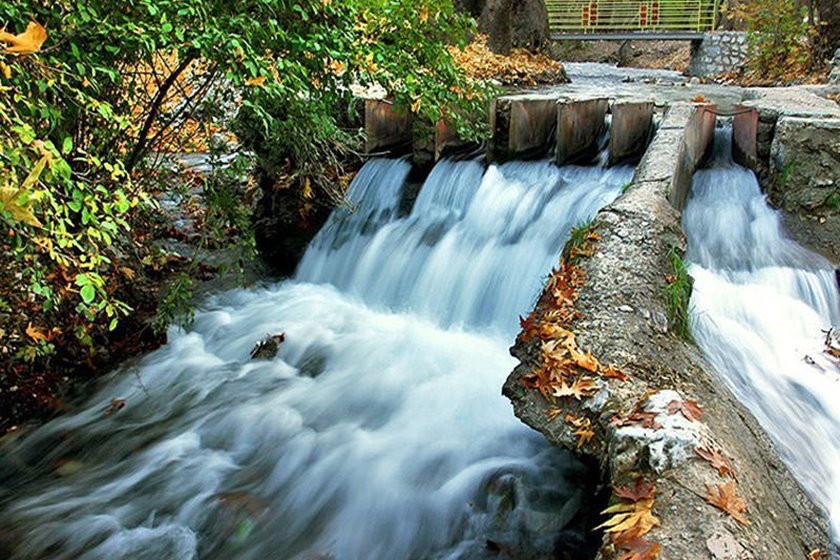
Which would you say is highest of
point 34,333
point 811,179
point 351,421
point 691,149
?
point 691,149

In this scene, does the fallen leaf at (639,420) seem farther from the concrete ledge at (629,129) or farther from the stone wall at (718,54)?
the stone wall at (718,54)

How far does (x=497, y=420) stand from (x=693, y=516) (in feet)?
7.17

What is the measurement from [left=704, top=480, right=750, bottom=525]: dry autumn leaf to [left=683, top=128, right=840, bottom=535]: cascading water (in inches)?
46.6

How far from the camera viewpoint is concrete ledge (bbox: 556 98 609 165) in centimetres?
693

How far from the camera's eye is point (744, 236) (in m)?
5.52

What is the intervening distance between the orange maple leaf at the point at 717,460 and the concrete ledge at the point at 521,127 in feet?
17.4

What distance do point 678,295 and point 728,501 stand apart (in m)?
1.57

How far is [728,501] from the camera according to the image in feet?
7.30

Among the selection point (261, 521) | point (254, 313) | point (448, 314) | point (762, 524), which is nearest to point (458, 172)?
point (448, 314)

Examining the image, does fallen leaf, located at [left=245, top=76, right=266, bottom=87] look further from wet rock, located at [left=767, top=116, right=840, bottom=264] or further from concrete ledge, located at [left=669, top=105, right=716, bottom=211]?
wet rock, located at [left=767, top=116, right=840, bottom=264]

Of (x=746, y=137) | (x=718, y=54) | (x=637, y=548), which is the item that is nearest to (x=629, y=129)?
(x=746, y=137)

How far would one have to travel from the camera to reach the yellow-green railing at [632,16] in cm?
2292

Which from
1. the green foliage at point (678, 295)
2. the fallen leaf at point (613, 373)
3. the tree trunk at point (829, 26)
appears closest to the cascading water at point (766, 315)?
the green foliage at point (678, 295)

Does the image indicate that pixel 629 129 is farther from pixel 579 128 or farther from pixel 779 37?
pixel 779 37
